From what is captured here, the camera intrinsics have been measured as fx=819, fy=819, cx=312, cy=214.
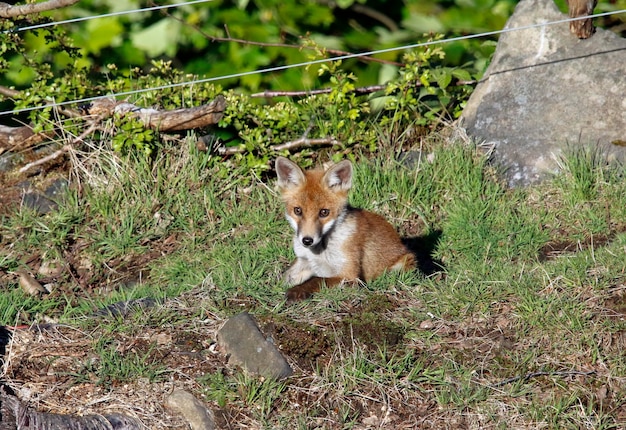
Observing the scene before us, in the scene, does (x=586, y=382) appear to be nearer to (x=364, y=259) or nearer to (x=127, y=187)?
(x=364, y=259)

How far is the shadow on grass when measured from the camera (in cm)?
648

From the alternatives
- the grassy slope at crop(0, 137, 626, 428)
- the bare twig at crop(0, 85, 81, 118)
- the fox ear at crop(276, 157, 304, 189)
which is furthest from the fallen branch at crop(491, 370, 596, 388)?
the bare twig at crop(0, 85, 81, 118)

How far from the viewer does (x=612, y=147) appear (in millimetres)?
7195

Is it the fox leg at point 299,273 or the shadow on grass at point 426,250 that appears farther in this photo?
the shadow on grass at point 426,250

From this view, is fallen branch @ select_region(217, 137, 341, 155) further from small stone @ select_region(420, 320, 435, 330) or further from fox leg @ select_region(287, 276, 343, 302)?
small stone @ select_region(420, 320, 435, 330)

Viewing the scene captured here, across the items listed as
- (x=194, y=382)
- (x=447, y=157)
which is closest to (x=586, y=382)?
(x=194, y=382)

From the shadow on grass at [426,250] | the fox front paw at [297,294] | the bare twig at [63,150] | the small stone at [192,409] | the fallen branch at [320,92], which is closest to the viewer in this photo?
the small stone at [192,409]

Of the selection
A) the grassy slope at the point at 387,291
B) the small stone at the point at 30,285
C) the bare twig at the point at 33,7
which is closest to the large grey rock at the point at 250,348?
the grassy slope at the point at 387,291

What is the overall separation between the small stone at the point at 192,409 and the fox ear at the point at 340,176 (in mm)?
2240

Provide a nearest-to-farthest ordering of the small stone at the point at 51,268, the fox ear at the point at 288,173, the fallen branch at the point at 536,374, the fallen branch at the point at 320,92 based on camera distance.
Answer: the fallen branch at the point at 536,374
the fox ear at the point at 288,173
the small stone at the point at 51,268
the fallen branch at the point at 320,92

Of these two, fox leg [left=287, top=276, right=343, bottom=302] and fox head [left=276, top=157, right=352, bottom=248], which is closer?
fox leg [left=287, top=276, right=343, bottom=302]

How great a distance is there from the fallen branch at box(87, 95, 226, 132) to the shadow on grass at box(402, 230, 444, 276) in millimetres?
2042

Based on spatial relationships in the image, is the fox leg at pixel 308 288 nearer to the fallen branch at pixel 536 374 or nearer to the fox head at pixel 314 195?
the fox head at pixel 314 195

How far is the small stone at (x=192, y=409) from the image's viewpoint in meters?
4.36
